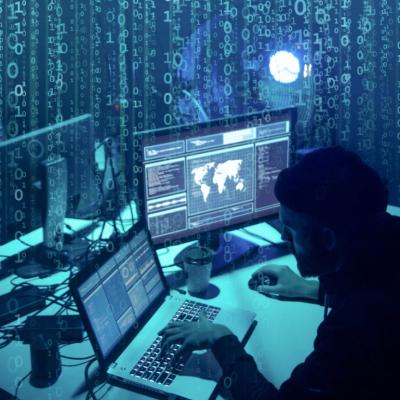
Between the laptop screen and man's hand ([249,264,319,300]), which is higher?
the laptop screen

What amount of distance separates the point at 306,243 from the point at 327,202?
0.12 m

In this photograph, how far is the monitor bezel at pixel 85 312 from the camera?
1.13 m

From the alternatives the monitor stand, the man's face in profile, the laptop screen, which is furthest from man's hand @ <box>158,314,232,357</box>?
the monitor stand

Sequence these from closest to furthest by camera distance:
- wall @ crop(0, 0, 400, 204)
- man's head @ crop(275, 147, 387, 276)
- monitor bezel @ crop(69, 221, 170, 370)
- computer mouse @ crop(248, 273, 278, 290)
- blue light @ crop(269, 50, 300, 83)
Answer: man's head @ crop(275, 147, 387, 276) → monitor bezel @ crop(69, 221, 170, 370) → computer mouse @ crop(248, 273, 278, 290) → blue light @ crop(269, 50, 300, 83) → wall @ crop(0, 0, 400, 204)

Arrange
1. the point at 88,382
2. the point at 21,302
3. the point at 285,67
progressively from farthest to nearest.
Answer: the point at 285,67, the point at 21,302, the point at 88,382

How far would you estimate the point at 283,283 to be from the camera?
1558mm

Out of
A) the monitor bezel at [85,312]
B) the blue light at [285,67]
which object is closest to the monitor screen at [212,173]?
the monitor bezel at [85,312]

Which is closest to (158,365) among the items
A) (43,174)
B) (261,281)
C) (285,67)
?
(261,281)

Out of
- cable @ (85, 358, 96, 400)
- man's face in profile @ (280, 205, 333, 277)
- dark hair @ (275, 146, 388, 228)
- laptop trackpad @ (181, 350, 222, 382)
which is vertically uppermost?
dark hair @ (275, 146, 388, 228)

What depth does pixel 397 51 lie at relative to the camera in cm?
247

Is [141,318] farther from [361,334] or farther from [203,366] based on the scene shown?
[361,334]

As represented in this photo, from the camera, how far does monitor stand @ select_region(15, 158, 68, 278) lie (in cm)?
166

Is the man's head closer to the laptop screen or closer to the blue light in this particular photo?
the laptop screen

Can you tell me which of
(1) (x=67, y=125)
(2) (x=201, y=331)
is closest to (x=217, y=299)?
(2) (x=201, y=331)
